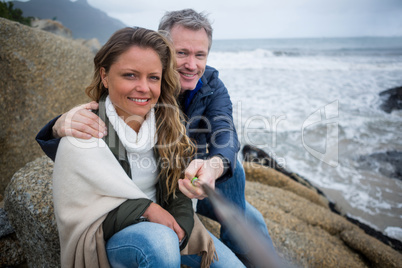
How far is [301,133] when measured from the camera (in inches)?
309

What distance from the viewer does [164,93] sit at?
2023 mm

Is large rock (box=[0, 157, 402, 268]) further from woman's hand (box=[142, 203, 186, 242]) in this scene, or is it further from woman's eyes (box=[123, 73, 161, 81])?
→ woman's eyes (box=[123, 73, 161, 81])

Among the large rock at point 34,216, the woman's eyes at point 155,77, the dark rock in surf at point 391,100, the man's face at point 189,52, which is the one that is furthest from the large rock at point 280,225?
the dark rock in surf at point 391,100

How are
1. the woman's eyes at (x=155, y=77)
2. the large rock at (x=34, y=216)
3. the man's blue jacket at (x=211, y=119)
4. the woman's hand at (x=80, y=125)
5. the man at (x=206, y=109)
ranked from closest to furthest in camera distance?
the woman's hand at (x=80, y=125)
the woman's eyes at (x=155, y=77)
the large rock at (x=34, y=216)
the man at (x=206, y=109)
the man's blue jacket at (x=211, y=119)

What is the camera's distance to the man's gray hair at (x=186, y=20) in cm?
225

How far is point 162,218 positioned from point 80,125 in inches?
32.8

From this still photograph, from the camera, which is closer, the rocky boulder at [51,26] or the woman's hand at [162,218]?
the woman's hand at [162,218]

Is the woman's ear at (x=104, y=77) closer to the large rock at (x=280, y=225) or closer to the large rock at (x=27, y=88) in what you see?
the large rock at (x=280, y=225)

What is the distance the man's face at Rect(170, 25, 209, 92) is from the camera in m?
2.28

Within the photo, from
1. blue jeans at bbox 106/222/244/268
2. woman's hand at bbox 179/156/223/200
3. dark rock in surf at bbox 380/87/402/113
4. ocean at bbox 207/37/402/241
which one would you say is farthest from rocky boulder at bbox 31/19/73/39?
dark rock in surf at bbox 380/87/402/113

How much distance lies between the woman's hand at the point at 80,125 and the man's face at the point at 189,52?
1010 millimetres

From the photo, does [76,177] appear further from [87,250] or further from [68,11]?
[68,11]

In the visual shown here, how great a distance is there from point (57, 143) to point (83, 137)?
0.93 ft

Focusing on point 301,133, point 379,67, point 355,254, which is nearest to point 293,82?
point 301,133
